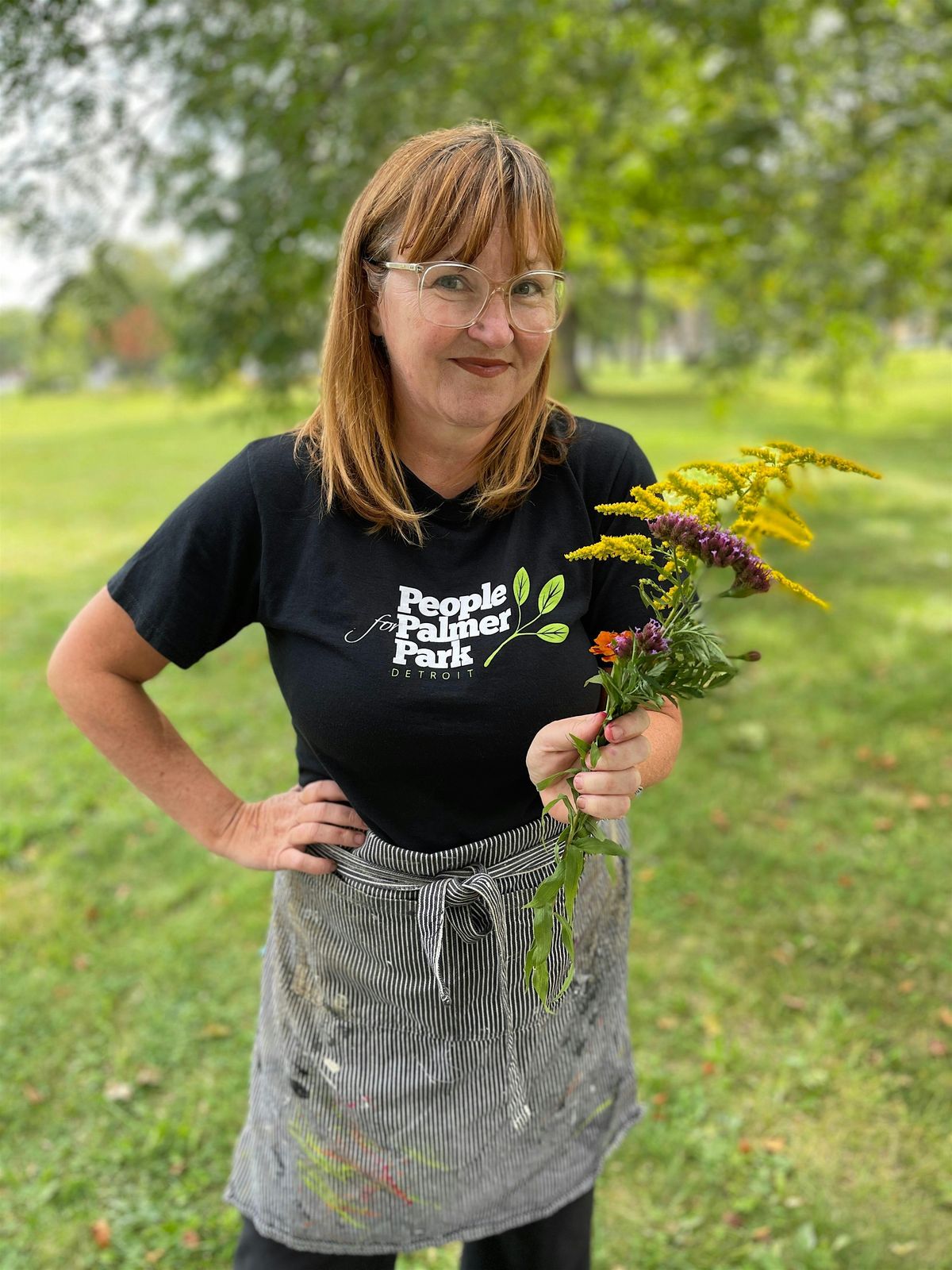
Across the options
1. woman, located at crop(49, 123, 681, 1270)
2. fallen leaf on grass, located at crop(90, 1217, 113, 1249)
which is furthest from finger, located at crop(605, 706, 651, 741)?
fallen leaf on grass, located at crop(90, 1217, 113, 1249)

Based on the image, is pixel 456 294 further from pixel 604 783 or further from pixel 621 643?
pixel 604 783

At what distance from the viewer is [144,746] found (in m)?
1.97

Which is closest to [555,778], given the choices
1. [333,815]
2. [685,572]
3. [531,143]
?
[685,572]

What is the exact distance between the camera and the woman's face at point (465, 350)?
1585 millimetres

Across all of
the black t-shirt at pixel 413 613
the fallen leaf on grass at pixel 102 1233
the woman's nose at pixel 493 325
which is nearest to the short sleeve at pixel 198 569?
the black t-shirt at pixel 413 613

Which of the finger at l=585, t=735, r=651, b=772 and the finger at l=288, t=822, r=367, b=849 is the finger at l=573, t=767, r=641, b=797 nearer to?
the finger at l=585, t=735, r=651, b=772

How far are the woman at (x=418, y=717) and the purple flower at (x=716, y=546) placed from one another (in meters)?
0.27

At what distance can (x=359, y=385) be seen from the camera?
1771 mm

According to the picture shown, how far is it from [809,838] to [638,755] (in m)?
3.67

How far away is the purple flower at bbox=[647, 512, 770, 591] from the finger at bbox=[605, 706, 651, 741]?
256 mm

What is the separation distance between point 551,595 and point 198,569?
603mm

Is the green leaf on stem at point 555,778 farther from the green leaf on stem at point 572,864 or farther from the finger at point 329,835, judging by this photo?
the finger at point 329,835

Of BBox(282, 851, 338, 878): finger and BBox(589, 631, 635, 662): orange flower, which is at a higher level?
BBox(589, 631, 635, 662): orange flower

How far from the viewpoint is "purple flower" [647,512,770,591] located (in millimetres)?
1244
